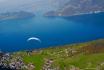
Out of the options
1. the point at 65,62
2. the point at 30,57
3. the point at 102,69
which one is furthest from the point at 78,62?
the point at 30,57

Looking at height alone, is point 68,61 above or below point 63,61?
below

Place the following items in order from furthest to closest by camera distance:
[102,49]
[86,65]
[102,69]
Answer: [102,49], [86,65], [102,69]

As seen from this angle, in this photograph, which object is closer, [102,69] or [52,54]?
[102,69]

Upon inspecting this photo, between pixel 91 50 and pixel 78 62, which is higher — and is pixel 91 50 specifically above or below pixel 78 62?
above

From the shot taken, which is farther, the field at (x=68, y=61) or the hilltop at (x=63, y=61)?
the field at (x=68, y=61)

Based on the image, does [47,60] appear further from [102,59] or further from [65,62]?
[102,59]

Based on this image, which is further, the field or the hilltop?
the field

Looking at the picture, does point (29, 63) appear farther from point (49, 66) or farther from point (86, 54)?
point (86, 54)

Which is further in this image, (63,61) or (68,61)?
(63,61)

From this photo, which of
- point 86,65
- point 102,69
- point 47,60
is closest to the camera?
point 102,69
